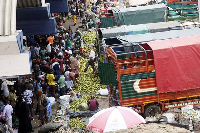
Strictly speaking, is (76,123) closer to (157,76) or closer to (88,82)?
(157,76)

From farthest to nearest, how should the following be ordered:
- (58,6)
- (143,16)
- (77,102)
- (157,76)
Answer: (143,16), (58,6), (77,102), (157,76)

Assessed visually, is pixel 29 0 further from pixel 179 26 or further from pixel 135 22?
pixel 135 22

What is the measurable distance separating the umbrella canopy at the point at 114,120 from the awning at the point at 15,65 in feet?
8.18

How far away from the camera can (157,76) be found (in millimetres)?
16000

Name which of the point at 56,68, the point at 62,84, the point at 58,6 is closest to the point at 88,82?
the point at 56,68

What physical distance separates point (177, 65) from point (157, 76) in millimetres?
914

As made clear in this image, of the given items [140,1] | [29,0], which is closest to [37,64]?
[29,0]

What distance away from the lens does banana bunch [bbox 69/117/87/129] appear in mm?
16153

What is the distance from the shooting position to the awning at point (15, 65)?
10.6 m

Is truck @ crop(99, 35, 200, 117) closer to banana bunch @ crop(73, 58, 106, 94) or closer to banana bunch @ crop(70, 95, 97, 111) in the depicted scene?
banana bunch @ crop(70, 95, 97, 111)

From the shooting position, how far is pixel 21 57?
1113 centimetres

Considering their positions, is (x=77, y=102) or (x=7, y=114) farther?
(x=77, y=102)

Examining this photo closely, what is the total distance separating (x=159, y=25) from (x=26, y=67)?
1258 cm

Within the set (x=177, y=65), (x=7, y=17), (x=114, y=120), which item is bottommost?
(x=114, y=120)
